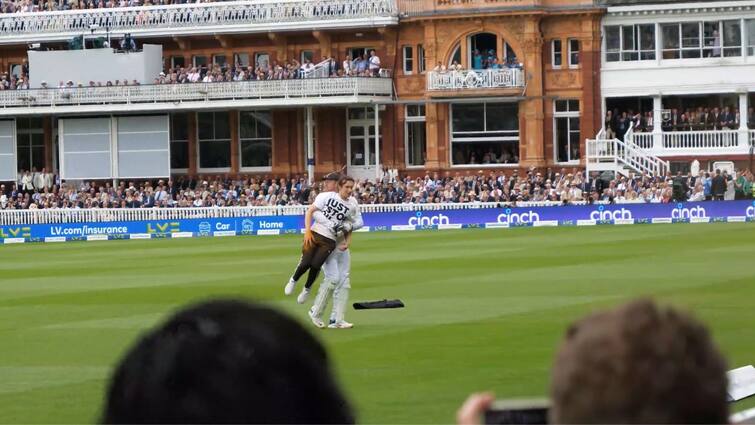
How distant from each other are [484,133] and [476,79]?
243cm

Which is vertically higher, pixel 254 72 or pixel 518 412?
pixel 254 72

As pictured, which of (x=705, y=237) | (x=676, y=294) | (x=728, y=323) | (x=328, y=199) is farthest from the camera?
(x=705, y=237)

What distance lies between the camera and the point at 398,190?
57.9 meters

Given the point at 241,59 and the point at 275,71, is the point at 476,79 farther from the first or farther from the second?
the point at 241,59

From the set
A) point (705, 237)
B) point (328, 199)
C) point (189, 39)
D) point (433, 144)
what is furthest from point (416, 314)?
point (189, 39)

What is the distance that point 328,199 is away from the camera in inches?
787

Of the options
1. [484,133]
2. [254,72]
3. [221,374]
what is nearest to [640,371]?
[221,374]

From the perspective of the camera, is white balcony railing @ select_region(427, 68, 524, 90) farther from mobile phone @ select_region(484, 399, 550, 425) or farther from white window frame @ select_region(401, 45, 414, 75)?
mobile phone @ select_region(484, 399, 550, 425)

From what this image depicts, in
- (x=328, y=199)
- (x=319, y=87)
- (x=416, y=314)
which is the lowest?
(x=416, y=314)

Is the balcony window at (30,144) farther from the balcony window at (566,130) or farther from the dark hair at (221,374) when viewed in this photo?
the dark hair at (221,374)

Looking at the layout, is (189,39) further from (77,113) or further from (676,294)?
(676,294)

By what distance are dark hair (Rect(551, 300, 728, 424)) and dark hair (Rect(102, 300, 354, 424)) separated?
0.52 m

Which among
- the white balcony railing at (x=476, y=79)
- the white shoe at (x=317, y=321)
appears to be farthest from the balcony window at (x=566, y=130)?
the white shoe at (x=317, y=321)

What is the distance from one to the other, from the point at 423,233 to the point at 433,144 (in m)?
17.4
